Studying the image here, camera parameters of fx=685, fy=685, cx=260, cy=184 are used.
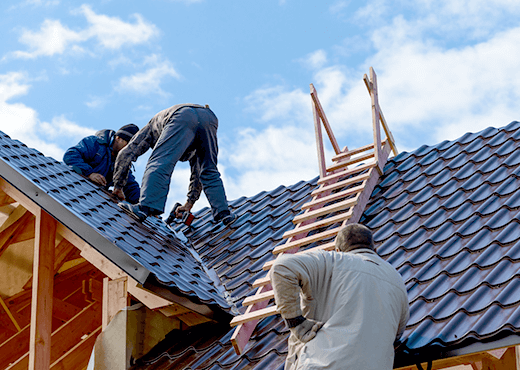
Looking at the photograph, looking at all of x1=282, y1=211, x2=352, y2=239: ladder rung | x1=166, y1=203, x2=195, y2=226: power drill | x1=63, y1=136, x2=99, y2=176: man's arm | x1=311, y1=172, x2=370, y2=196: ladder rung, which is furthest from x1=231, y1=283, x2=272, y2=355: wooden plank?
x1=63, y1=136, x2=99, y2=176: man's arm

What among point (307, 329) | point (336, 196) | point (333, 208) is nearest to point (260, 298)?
point (333, 208)

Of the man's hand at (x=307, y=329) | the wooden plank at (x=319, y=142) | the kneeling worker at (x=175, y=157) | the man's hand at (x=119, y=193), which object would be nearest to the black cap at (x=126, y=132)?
the kneeling worker at (x=175, y=157)

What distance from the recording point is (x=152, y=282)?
5.47 metres

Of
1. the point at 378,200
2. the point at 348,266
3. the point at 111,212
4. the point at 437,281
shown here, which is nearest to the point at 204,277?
the point at 111,212

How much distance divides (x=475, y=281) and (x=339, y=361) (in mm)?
1480

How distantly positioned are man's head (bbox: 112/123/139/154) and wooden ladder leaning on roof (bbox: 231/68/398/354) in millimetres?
2437

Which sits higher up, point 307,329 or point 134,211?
point 134,211

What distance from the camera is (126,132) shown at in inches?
341

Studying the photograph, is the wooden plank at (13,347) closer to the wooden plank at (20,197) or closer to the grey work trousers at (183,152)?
the wooden plank at (20,197)

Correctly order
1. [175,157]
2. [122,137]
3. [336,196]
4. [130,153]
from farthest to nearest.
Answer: [122,137], [130,153], [175,157], [336,196]

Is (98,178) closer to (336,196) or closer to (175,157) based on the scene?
(175,157)

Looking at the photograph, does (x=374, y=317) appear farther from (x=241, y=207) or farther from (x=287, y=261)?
(x=241, y=207)

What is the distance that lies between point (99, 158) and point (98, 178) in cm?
40

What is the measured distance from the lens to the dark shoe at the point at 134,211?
7.36 meters
